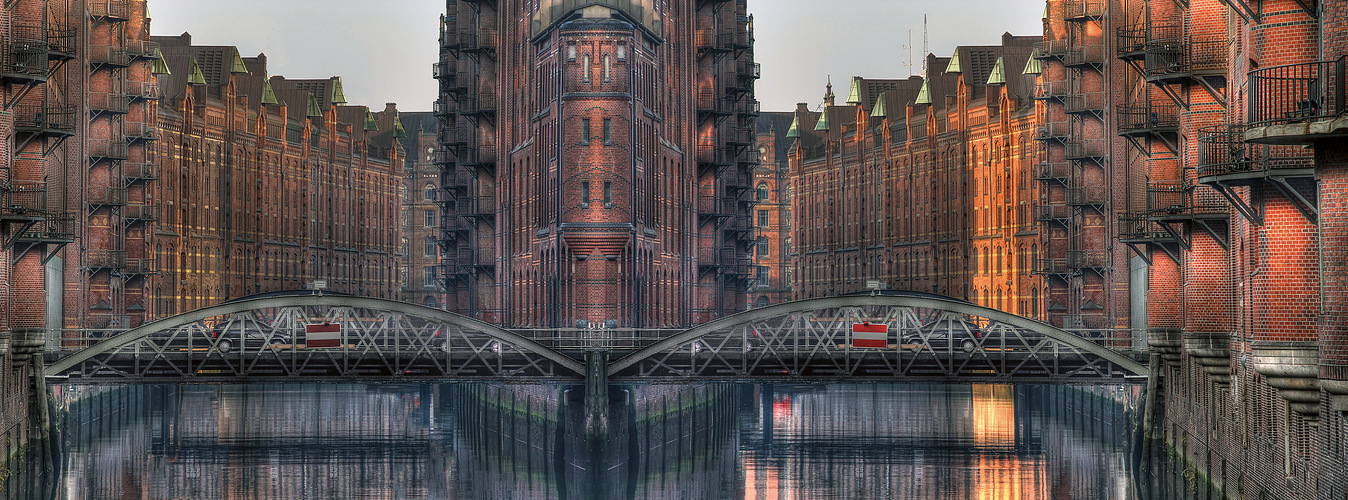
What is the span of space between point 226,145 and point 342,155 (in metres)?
21.5

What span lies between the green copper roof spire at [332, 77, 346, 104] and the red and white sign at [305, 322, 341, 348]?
283 ft

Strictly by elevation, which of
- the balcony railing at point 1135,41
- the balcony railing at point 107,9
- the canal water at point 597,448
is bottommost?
the canal water at point 597,448

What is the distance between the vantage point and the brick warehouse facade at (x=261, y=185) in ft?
348

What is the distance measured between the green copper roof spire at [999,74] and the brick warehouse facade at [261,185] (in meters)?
53.1

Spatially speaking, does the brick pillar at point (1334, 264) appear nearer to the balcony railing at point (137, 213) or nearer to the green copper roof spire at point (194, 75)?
the balcony railing at point (137, 213)

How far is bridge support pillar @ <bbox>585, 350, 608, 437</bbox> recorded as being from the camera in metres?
52.3

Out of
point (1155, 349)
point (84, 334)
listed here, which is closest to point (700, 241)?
point (84, 334)

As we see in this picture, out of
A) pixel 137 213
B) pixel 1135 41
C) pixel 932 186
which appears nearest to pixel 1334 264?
pixel 1135 41

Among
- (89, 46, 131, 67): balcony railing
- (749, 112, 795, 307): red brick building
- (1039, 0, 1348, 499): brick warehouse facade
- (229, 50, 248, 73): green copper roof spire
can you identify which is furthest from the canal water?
(749, 112, 795, 307): red brick building

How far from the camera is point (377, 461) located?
54.3m

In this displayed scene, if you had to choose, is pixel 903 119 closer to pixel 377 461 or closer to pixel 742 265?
pixel 742 265

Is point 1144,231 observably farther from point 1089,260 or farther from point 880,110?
point 880,110

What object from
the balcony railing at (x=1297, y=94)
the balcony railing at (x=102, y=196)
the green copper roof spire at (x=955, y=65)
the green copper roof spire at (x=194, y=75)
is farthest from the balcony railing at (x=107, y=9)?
the green copper roof spire at (x=955, y=65)

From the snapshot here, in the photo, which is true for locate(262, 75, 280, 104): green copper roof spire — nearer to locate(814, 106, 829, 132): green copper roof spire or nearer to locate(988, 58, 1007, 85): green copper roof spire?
locate(814, 106, 829, 132): green copper roof spire
